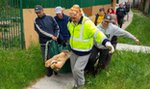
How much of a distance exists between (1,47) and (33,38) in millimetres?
997

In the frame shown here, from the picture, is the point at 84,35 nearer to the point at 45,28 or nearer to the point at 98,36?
the point at 98,36

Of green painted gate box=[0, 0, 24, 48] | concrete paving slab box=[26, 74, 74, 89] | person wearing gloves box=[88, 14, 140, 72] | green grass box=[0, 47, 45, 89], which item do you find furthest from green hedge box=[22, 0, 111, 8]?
person wearing gloves box=[88, 14, 140, 72]

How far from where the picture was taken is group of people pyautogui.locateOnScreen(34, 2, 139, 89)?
6035 millimetres

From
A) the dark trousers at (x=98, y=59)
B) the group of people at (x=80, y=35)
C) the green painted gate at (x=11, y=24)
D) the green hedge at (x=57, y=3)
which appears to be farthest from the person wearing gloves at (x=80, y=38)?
the green hedge at (x=57, y=3)

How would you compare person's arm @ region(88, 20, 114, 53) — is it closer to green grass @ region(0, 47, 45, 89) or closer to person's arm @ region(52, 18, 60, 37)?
person's arm @ region(52, 18, 60, 37)

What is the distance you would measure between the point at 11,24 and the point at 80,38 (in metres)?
3.32

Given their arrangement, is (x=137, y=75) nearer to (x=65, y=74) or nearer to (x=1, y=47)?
(x=65, y=74)

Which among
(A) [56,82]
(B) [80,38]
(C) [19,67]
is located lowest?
(A) [56,82]

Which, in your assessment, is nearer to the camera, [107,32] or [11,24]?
[107,32]

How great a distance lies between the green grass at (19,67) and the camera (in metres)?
6.84

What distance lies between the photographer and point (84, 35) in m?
6.11

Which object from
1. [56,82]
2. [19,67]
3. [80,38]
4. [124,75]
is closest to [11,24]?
[19,67]

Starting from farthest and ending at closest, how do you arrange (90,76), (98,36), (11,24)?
(11,24) < (90,76) < (98,36)

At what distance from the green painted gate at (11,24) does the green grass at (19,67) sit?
266 millimetres
